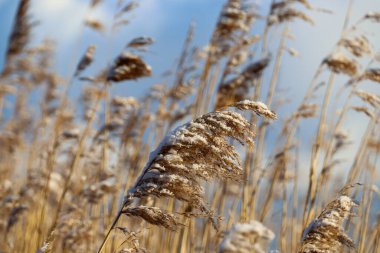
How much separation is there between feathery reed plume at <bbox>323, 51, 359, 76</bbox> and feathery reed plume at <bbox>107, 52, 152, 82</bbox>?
132 centimetres

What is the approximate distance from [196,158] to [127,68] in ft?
5.48

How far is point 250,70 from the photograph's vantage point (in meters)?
4.14

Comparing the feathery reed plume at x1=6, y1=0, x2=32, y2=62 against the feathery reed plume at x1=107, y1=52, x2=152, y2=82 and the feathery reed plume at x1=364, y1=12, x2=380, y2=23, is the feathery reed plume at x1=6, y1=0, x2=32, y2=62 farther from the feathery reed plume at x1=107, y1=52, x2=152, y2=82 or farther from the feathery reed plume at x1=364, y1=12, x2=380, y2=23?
the feathery reed plume at x1=364, y1=12, x2=380, y2=23

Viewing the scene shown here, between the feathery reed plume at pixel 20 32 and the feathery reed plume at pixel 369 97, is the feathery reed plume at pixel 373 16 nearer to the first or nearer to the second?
the feathery reed plume at pixel 369 97

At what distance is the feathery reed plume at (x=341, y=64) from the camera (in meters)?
3.68

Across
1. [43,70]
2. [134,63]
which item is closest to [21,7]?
[134,63]

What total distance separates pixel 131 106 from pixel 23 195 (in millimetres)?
1298

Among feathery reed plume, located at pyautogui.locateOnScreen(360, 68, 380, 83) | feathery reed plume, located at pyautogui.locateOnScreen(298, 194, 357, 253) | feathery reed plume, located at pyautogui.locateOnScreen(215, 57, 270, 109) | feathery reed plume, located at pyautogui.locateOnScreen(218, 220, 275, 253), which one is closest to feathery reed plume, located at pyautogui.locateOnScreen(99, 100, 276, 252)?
feathery reed plume, located at pyautogui.locateOnScreen(298, 194, 357, 253)

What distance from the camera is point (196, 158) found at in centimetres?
182

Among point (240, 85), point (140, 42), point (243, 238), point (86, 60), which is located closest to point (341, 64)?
point (240, 85)

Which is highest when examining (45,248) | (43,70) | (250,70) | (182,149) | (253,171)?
(43,70)

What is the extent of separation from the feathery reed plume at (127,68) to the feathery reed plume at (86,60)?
764 mm

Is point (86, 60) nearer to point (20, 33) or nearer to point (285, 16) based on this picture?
point (20, 33)

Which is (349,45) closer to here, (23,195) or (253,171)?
(253,171)
